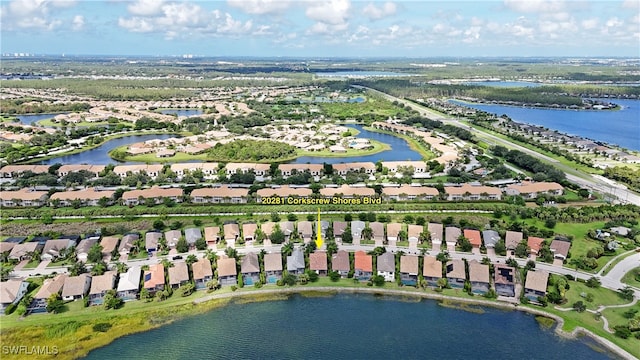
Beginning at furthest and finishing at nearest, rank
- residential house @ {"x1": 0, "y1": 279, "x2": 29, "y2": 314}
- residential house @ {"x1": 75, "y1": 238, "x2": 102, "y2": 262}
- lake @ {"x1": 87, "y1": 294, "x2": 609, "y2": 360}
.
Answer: residential house @ {"x1": 75, "y1": 238, "x2": 102, "y2": 262}, residential house @ {"x1": 0, "y1": 279, "x2": 29, "y2": 314}, lake @ {"x1": 87, "y1": 294, "x2": 609, "y2": 360}

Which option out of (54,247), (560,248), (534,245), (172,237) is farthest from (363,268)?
(54,247)

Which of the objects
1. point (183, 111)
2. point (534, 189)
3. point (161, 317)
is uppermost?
point (183, 111)

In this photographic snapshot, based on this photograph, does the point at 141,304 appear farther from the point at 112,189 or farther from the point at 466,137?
the point at 466,137

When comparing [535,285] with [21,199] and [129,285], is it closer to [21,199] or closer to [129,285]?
[129,285]

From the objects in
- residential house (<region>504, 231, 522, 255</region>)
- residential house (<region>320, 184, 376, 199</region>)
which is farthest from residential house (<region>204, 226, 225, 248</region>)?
residential house (<region>504, 231, 522, 255</region>)

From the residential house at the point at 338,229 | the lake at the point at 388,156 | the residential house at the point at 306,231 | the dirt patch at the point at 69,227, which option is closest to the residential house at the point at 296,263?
the residential house at the point at 306,231

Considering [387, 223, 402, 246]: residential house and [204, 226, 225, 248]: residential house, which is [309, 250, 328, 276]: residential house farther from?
[204, 226, 225, 248]: residential house
